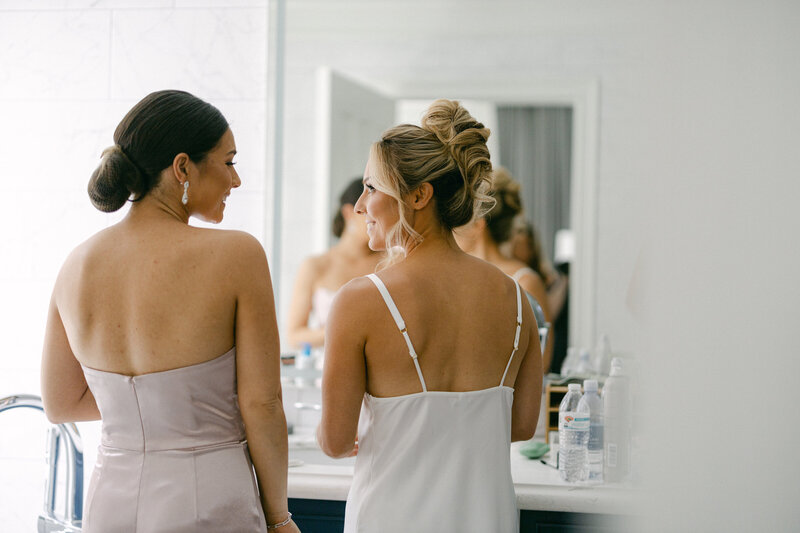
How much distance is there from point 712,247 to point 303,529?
0.98 metres

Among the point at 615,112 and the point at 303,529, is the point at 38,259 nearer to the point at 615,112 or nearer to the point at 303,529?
the point at 303,529

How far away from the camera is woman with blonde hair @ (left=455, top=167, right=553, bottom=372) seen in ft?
7.89

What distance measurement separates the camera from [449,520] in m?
1.21

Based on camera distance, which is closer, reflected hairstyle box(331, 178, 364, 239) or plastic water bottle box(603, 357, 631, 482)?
plastic water bottle box(603, 357, 631, 482)

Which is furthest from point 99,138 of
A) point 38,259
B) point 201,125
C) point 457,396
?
point 457,396

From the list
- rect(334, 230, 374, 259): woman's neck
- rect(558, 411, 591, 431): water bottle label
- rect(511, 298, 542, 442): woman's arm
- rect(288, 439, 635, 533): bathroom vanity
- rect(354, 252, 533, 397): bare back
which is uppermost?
rect(334, 230, 374, 259): woman's neck

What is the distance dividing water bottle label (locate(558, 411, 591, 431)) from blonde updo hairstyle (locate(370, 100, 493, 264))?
54cm

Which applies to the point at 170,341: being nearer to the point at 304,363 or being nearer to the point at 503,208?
the point at 304,363

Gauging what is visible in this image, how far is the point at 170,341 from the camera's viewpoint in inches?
43.3

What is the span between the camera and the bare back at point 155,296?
1097 mm

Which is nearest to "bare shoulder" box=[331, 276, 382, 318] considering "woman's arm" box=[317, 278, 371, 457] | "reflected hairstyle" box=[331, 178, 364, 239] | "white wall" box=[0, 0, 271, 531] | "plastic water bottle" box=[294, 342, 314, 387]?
"woman's arm" box=[317, 278, 371, 457]

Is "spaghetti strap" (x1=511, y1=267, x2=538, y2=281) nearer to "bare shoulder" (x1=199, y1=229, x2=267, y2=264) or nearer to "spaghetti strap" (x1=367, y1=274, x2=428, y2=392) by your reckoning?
"spaghetti strap" (x1=367, y1=274, x2=428, y2=392)

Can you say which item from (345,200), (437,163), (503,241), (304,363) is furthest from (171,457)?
(345,200)

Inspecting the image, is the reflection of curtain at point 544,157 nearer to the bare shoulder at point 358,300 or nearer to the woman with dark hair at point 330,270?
the woman with dark hair at point 330,270
